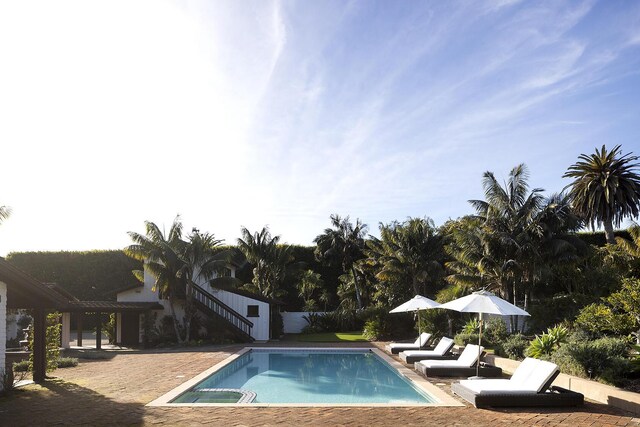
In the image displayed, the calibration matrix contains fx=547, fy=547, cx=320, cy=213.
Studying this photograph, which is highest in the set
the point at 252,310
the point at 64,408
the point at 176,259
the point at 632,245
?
the point at 632,245

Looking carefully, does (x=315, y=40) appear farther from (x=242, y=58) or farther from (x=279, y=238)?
(x=279, y=238)

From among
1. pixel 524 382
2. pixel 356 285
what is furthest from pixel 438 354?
pixel 356 285

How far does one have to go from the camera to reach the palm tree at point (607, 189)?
100 ft

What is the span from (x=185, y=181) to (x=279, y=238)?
13359mm

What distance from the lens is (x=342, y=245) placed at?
132 feet

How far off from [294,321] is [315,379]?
19.3 metres

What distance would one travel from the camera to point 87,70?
1582 cm

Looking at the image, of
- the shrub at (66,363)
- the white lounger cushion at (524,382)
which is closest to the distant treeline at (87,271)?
the shrub at (66,363)

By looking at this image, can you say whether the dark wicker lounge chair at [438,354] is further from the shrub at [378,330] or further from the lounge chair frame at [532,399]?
the shrub at [378,330]

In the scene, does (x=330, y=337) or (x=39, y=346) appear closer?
(x=39, y=346)

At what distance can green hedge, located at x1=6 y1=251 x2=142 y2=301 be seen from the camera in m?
37.8

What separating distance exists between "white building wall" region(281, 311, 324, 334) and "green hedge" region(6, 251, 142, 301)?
10966mm

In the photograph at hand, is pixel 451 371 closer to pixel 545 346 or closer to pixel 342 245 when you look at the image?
pixel 545 346

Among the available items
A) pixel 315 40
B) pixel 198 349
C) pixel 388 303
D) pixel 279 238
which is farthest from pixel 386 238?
pixel 315 40
